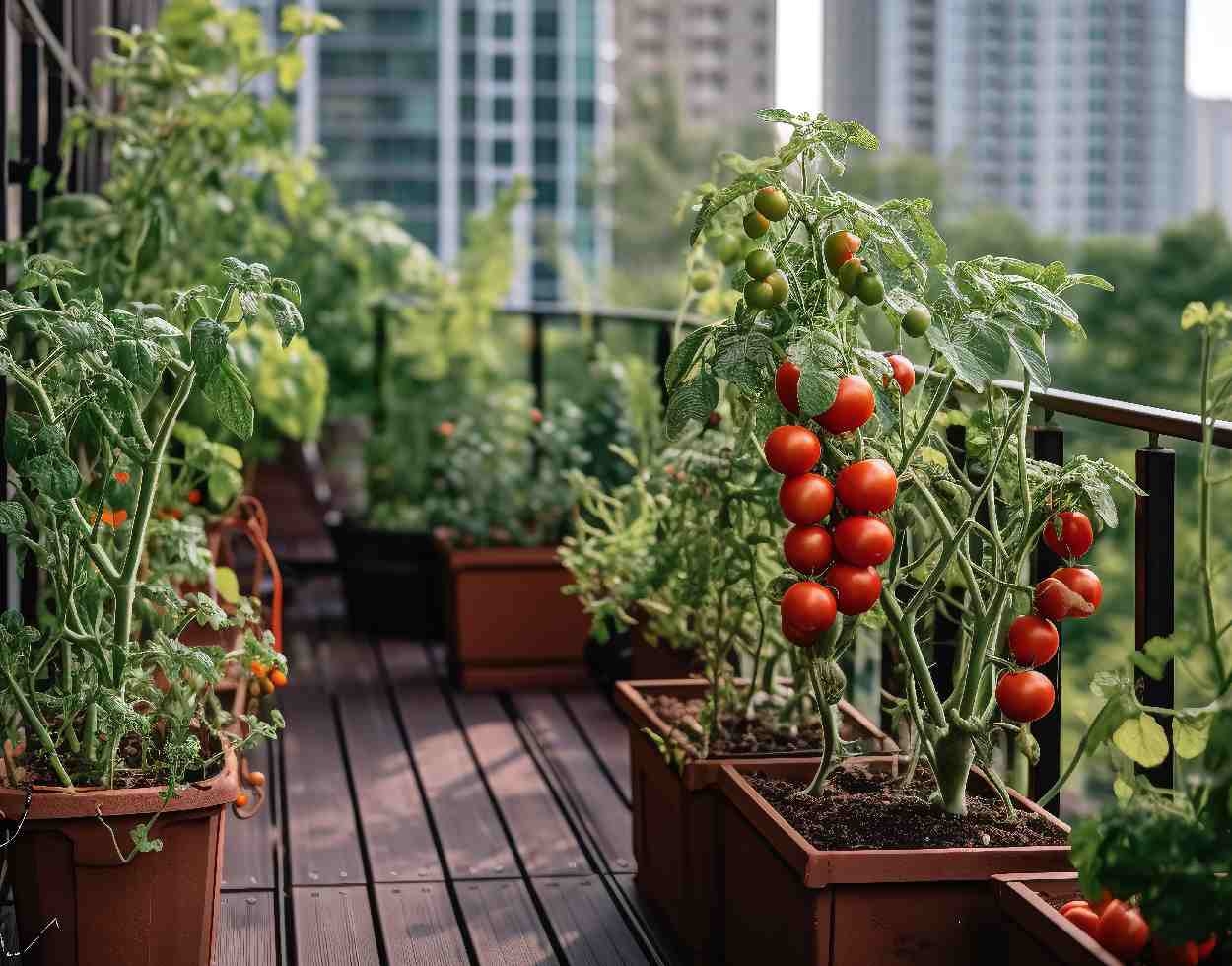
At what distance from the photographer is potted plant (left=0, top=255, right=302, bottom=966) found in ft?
5.74

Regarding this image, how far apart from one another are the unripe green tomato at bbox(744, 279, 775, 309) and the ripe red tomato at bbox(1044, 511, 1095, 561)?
38 cm

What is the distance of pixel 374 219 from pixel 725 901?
12.0 ft

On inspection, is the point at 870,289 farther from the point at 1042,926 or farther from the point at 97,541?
the point at 97,541

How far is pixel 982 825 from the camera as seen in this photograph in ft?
5.98

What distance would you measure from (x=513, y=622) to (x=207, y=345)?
222 centimetres

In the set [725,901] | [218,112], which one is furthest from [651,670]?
[218,112]

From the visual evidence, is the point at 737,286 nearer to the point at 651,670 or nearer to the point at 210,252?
the point at 651,670

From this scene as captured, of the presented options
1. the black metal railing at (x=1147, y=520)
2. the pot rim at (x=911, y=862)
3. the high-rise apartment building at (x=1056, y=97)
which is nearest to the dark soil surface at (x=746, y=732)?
the black metal railing at (x=1147, y=520)

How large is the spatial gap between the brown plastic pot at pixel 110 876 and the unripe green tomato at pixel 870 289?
3.04 ft

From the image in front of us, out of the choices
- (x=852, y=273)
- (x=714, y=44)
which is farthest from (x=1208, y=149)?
(x=852, y=273)

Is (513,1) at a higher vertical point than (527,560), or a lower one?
higher

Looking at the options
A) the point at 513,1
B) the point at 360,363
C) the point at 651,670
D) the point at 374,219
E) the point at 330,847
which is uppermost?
the point at 513,1

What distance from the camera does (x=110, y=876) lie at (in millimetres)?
1849

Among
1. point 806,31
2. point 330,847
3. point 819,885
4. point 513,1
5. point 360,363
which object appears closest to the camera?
point 819,885
